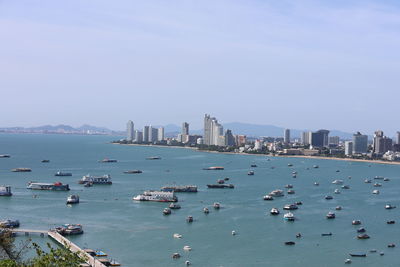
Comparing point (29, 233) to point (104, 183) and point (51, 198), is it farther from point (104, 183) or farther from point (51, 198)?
point (104, 183)

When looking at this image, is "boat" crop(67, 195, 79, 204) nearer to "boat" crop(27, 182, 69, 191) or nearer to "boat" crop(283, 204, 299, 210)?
"boat" crop(27, 182, 69, 191)

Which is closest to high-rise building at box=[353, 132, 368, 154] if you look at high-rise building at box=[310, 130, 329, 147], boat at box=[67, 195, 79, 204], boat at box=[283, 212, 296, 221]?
high-rise building at box=[310, 130, 329, 147]

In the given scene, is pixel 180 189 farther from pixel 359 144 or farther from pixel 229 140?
pixel 229 140

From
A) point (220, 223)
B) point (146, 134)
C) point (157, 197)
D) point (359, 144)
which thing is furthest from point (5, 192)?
point (146, 134)

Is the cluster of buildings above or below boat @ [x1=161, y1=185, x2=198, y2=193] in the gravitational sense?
above

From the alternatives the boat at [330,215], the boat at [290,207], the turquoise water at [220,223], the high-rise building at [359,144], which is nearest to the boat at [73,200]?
the turquoise water at [220,223]

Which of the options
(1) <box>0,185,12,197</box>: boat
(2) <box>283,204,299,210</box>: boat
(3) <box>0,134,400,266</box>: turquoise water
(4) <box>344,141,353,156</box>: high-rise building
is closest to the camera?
(3) <box>0,134,400,266</box>: turquoise water

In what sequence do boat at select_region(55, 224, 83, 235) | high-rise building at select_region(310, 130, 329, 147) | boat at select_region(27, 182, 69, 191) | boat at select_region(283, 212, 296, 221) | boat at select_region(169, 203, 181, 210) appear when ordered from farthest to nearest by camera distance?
1. high-rise building at select_region(310, 130, 329, 147)
2. boat at select_region(27, 182, 69, 191)
3. boat at select_region(169, 203, 181, 210)
4. boat at select_region(283, 212, 296, 221)
5. boat at select_region(55, 224, 83, 235)

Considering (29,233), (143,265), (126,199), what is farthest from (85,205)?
(143,265)

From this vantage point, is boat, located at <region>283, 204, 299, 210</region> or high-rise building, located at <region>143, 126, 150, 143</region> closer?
boat, located at <region>283, 204, 299, 210</region>
